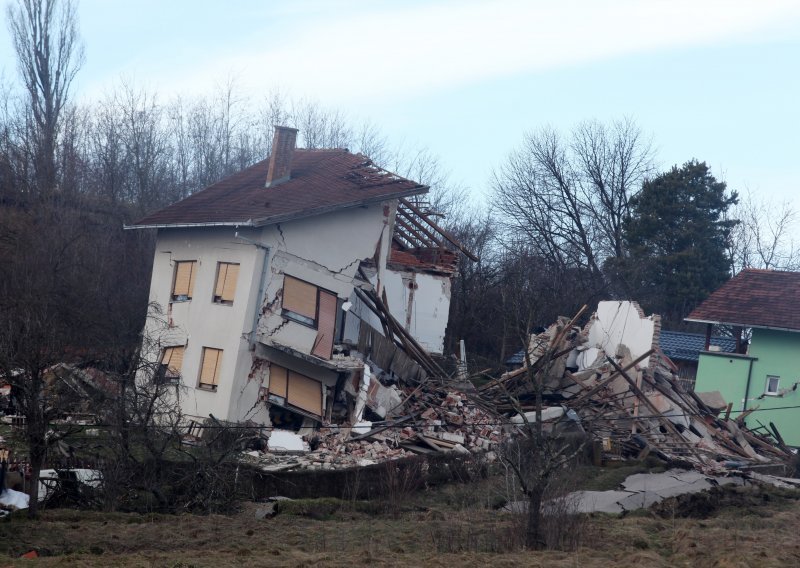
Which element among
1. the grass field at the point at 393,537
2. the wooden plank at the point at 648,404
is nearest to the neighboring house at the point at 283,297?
the wooden plank at the point at 648,404

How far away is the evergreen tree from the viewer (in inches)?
2036

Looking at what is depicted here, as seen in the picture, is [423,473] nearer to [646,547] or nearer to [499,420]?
[499,420]

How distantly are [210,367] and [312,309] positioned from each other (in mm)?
3316

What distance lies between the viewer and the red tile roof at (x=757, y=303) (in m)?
34.8

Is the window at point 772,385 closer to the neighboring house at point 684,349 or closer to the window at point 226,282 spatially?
the neighboring house at point 684,349

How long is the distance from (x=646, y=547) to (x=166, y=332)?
1813 centimetres

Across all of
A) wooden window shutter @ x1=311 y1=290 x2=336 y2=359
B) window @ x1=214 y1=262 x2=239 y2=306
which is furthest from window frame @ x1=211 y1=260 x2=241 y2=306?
wooden window shutter @ x1=311 y1=290 x2=336 y2=359

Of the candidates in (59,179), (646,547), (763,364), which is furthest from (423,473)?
(59,179)

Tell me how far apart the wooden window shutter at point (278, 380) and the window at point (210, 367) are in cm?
148

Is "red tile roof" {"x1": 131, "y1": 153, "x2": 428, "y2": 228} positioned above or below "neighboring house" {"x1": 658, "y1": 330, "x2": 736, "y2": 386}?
above

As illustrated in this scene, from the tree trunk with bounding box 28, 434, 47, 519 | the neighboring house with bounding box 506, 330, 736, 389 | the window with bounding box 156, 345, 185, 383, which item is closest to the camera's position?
the tree trunk with bounding box 28, 434, 47, 519

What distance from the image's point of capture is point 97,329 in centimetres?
3127

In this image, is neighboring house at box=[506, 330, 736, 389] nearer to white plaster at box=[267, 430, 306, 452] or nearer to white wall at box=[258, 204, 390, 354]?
white wall at box=[258, 204, 390, 354]

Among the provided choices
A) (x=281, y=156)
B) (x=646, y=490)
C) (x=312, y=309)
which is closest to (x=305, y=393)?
(x=312, y=309)
